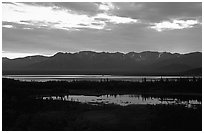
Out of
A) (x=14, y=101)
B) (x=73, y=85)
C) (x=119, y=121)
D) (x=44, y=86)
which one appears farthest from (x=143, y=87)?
(x=119, y=121)

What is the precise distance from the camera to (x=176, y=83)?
71.9 metres

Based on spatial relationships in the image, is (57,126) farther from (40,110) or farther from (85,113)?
(40,110)

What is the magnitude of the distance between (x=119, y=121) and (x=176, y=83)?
47328mm

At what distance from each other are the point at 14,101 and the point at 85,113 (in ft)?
32.9

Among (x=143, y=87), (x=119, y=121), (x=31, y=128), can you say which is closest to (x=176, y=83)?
(x=143, y=87)

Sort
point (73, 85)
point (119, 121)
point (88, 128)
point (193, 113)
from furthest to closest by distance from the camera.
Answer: point (73, 85) → point (193, 113) → point (119, 121) → point (88, 128)

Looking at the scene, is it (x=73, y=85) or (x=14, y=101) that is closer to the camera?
(x=14, y=101)

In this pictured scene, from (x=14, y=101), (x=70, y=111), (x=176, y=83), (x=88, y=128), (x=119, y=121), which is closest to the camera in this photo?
(x=88, y=128)

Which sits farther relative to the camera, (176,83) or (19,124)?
(176,83)

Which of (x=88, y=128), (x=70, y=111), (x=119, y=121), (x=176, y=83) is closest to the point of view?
(x=88, y=128)

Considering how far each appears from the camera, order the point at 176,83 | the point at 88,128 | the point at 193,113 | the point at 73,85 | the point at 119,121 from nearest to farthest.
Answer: the point at 88,128 → the point at 119,121 → the point at 193,113 → the point at 176,83 → the point at 73,85

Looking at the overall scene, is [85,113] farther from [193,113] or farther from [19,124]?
[193,113]

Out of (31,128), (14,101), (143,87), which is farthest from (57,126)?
(143,87)

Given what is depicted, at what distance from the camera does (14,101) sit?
121ft
